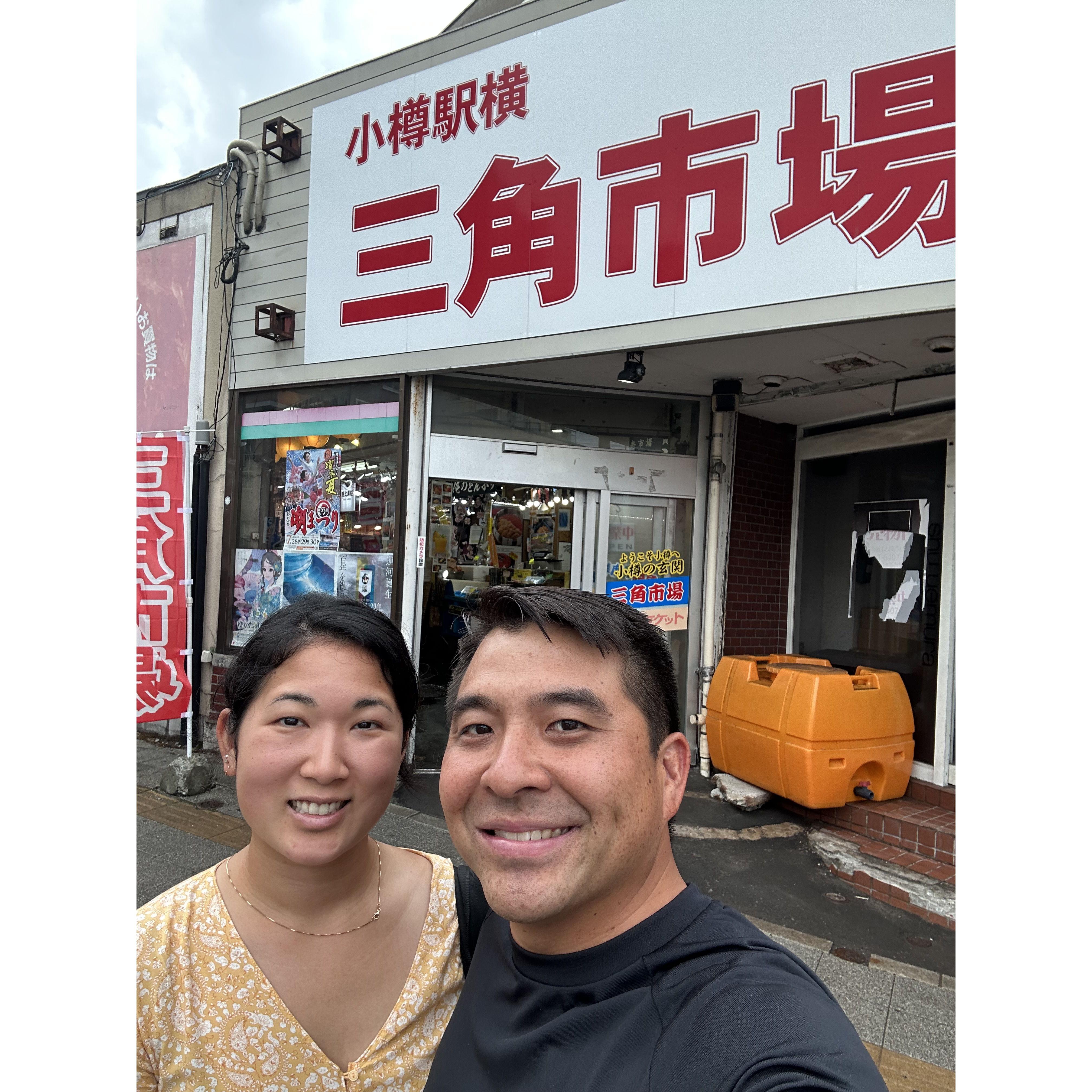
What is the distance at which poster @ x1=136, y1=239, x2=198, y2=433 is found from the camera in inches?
268

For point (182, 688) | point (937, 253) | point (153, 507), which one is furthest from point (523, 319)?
point (182, 688)

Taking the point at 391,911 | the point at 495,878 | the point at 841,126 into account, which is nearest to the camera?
the point at 495,878

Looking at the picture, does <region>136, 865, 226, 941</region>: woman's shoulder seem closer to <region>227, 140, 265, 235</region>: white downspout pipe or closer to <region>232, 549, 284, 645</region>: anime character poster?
<region>232, 549, 284, 645</region>: anime character poster

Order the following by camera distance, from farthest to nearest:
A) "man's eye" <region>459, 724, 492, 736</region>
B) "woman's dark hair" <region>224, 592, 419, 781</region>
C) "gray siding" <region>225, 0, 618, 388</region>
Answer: "gray siding" <region>225, 0, 618, 388</region>, "woman's dark hair" <region>224, 592, 419, 781</region>, "man's eye" <region>459, 724, 492, 736</region>

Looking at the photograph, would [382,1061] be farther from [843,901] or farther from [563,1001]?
[843,901]

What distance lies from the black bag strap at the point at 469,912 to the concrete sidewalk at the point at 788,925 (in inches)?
12.2

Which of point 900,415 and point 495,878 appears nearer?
point 495,878

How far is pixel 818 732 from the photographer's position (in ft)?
14.8

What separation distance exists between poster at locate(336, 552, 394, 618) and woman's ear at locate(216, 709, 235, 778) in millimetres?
3871

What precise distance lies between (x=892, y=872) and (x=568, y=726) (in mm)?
3889

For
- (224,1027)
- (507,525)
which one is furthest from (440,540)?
(224,1027)

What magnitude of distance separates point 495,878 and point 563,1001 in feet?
0.83

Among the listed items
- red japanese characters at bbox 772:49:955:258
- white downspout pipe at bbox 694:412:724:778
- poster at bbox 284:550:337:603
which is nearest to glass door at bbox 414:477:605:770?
poster at bbox 284:550:337:603

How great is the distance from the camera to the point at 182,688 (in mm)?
5852
